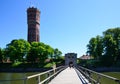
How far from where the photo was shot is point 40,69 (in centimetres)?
8112

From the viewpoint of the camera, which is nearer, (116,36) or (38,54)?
(116,36)

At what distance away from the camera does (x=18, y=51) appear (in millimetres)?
84750

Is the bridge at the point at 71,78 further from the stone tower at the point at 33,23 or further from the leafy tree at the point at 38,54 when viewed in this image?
the stone tower at the point at 33,23

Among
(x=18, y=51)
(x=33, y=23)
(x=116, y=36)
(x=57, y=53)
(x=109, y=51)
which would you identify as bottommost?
(x=109, y=51)

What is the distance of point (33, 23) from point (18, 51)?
101ft

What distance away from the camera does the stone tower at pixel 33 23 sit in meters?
110

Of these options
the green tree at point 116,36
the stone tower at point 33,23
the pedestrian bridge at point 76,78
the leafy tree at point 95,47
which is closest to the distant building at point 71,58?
the stone tower at point 33,23

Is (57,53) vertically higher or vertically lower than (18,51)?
higher

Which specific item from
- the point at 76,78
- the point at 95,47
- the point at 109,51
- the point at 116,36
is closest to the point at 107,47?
the point at 109,51

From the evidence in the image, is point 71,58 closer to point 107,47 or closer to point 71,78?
point 107,47

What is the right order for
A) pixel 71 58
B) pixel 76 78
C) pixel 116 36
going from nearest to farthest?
pixel 76 78 → pixel 116 36 → pixel 71 58

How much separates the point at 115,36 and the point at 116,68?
13.3 m

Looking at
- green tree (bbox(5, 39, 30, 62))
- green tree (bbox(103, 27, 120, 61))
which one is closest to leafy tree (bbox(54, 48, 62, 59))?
green tree (bbox(5, 39, 30, 62))

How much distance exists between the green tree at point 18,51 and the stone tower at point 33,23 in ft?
68.7
